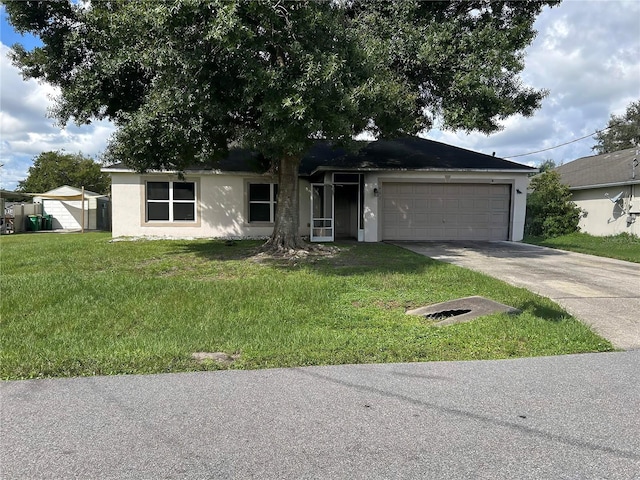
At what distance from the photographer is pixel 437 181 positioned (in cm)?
1634

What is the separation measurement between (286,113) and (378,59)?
8.94ft

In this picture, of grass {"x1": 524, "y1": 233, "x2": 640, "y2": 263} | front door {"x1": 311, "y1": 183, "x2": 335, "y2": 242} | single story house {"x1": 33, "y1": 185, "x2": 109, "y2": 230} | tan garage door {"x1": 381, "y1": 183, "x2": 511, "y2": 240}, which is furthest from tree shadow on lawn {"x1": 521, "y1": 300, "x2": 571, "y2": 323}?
single story house {"x1": 33, "y1": 185, "x2": 109, "y2": 230}

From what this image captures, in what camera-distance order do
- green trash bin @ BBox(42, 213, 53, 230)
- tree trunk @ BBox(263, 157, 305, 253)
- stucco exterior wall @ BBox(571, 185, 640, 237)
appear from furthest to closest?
green trash bin @ BBox(42, 213, 53, 230) → stucco exterior wall @ BBox(571, 185, 640, 237) → tree trunk @ BBox(263, 157, 305, 253)

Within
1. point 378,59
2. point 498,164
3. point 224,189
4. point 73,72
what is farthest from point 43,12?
point 498,164

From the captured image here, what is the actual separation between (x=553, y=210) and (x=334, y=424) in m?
20.6

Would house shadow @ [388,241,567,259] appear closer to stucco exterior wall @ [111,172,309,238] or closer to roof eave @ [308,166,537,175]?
roof eave @ [308,166,537,175]

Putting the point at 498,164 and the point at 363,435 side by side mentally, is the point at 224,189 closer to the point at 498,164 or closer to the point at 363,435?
the point at 498,164

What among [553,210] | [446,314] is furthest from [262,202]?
[553,210]

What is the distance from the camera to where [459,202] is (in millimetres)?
16688

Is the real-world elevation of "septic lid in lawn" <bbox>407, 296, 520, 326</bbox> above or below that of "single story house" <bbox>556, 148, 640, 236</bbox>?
below

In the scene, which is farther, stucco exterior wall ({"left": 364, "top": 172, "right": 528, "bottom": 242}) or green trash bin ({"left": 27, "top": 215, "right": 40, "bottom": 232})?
green trash bin ({"left": 27, "top": 215, "right": 40, "bottom": 232})

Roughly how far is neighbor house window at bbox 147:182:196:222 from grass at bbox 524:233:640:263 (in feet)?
43.6

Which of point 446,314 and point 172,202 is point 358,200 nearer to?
point 172,202

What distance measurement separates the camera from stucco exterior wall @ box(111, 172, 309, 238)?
16.6m
